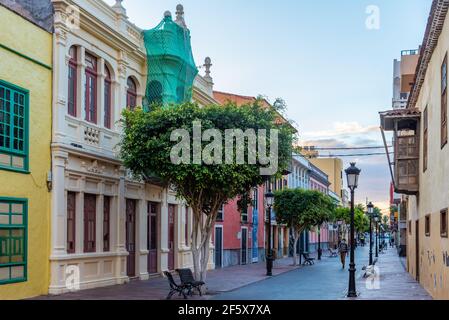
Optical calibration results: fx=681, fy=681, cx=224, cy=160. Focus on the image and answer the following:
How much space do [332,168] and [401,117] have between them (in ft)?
255

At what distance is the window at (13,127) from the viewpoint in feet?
56.3

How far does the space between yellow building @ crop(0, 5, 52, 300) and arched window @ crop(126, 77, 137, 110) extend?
587 centimetres

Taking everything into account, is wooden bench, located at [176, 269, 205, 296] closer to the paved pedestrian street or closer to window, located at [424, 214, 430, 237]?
the paved pedestrian street

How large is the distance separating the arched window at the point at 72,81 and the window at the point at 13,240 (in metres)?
4.00

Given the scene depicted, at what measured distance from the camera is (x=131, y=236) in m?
25.1

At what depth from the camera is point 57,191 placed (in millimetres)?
19375

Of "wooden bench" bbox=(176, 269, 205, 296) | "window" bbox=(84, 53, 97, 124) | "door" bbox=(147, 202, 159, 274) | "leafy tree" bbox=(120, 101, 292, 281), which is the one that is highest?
"window" bbox=(84, 53, 97, 124)

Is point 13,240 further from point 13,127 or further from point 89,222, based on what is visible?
point 89,222

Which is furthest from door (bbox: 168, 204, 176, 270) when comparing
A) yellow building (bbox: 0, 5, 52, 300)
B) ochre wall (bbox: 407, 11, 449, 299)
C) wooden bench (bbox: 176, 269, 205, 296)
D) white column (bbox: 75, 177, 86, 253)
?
ochre wall (bbox: 407, 11, 449, 299)

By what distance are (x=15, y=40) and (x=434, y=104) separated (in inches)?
435

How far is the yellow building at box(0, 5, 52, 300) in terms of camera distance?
56.3 feet

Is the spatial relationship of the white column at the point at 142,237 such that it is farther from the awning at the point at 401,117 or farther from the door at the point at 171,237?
the awning at the point at 401,117

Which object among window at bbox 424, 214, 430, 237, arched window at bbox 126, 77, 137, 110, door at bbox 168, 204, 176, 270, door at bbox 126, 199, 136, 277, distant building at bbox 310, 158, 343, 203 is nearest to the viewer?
window at bbox 424, 214, 430, 237
